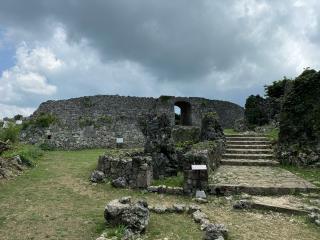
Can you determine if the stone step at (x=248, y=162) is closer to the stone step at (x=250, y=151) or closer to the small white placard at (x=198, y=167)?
the stone step at (x=250, y=151)

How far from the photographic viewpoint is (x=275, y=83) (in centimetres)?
3056

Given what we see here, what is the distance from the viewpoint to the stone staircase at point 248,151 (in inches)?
594

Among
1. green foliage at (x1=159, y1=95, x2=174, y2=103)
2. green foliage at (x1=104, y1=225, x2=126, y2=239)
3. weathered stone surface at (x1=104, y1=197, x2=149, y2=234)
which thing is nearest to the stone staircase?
weathered stone surface at (x1=104, y1=197, x2=149, y2=234)

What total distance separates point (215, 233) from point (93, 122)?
1957 cm

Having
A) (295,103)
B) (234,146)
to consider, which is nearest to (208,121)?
(234,146)

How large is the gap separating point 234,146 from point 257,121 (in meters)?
9.79

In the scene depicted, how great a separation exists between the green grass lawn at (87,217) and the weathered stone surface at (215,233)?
274 mm

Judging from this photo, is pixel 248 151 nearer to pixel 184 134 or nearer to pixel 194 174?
pixel 184 134

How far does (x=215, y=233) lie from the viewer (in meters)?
6.68

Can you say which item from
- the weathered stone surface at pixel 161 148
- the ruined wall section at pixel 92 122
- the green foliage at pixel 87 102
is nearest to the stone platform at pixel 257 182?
the weathered stone surface at pixel 161 148

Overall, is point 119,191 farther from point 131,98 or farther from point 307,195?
point 131,98

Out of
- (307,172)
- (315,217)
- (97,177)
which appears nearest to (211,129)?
(307,172)

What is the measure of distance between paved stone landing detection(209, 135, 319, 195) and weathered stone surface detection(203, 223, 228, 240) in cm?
Answer: 342

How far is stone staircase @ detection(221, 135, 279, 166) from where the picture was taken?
15.1 metres
